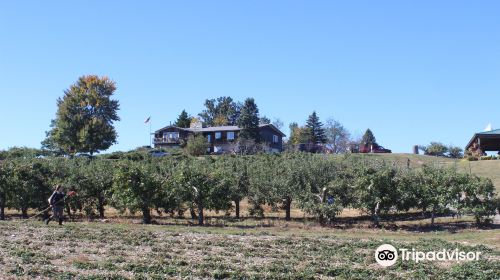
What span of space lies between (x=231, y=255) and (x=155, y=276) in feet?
11.6

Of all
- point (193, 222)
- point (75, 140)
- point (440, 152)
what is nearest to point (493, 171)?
point (193, 222)

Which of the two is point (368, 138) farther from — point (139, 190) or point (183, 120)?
point (139, 190)

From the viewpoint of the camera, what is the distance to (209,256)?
15.2m

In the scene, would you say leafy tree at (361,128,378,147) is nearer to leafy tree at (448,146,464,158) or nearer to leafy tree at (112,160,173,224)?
leafy tree at (448,146,464,158)

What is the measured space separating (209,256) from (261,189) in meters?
15.8

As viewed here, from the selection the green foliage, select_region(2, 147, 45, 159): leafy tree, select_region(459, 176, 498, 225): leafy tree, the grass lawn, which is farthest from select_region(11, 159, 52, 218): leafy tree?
the green foliage

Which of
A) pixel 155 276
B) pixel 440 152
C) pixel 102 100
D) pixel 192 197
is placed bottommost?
pixel 155 276

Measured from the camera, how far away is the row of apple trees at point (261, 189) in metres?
26.1

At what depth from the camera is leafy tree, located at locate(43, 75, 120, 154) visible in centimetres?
7488

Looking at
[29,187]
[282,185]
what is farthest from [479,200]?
[29,187]

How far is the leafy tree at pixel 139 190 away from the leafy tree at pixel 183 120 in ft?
276

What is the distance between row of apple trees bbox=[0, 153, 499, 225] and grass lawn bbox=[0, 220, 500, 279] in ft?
15.5

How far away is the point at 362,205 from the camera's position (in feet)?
86.2

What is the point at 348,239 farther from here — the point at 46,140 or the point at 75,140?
the point at 46,140
